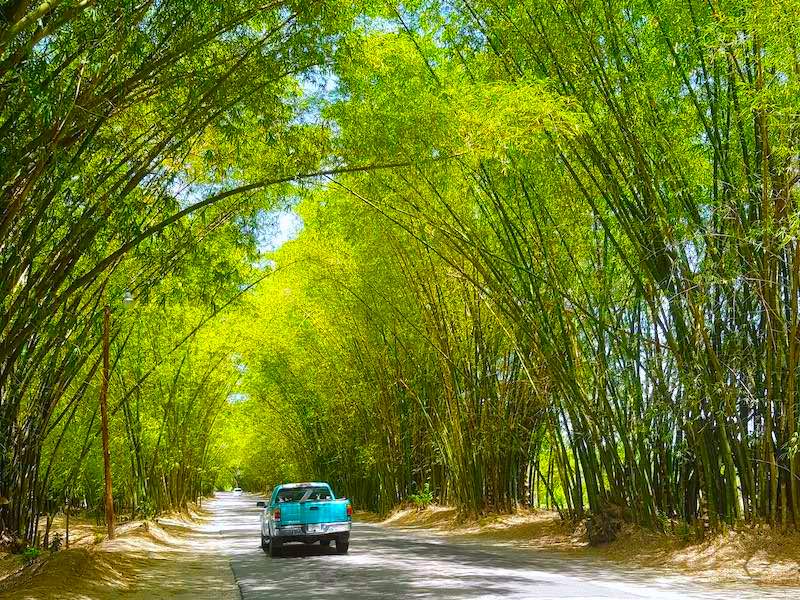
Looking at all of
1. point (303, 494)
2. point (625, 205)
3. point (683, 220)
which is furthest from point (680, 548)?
point (303, 494)

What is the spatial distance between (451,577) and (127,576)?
3080 millimetres

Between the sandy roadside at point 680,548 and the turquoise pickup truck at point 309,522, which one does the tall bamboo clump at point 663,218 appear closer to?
the sandy roadside at point 680,548

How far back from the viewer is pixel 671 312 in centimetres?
694

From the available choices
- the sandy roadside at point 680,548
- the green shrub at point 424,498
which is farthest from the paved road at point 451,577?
the green shrub at point 424,498

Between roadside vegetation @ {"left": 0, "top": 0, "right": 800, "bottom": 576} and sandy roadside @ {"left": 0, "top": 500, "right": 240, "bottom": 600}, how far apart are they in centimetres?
84

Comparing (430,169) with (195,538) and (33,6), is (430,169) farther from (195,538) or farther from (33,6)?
(195,538)

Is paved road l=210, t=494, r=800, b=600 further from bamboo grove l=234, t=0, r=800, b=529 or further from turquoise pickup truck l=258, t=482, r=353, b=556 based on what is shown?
bamboo grove l=234, t=0, r=800, b=529

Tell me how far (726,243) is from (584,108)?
1.72 meters

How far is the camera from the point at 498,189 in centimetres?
877

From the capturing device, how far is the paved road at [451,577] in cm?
539

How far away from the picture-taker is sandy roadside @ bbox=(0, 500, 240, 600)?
5637 mm

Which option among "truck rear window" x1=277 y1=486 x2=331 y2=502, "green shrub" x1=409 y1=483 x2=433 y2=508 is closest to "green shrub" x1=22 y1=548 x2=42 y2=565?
"truck rear window" x1=277 y1=486 x2=331 y2=502

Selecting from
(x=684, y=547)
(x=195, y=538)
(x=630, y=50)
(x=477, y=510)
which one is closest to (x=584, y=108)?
(x=630, y=50)

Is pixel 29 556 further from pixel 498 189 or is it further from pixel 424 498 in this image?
pixel 424 498
